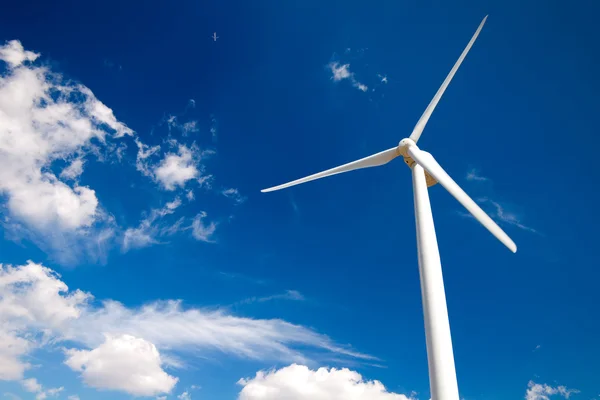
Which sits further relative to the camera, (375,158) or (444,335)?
(375,158)

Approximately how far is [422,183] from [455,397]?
16548 millimetres

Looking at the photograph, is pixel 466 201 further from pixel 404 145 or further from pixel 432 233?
pixel 404 145

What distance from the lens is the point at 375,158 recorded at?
38.8m

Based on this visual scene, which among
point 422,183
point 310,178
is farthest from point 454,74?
point 310,178

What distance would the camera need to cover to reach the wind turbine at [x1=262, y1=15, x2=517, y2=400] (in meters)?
20.5

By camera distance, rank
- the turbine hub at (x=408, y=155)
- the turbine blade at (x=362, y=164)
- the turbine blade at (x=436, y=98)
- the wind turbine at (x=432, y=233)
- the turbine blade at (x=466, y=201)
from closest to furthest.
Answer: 1. the wind turbine at (x=432, y=233)
2. the turbine blade at (x=466, y=201)
3. the turbine hub at (x=408, y=155)
4. the turbine blade at (x=436, y=98)
5. the turbine blade at (x=362, y=164)

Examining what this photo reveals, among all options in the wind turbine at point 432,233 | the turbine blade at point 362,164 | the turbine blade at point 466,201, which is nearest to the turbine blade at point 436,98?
the wind turbine at point 432,233

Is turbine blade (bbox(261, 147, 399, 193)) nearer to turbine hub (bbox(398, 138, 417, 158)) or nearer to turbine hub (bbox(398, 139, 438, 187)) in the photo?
turbine hub (bbox(398, 138, 417, 158))

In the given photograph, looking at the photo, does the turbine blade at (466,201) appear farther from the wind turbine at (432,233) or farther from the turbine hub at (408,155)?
the turbine hub at (408,155)

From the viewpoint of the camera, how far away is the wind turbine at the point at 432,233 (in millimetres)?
20531

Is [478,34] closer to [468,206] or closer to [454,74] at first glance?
[454,74]

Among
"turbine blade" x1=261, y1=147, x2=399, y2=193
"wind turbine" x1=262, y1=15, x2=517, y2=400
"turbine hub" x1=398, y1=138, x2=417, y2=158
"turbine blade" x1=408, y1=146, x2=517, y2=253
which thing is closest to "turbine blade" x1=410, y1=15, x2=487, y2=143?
"wind turbine" x1=262, y1=15, x2=517, y2=400

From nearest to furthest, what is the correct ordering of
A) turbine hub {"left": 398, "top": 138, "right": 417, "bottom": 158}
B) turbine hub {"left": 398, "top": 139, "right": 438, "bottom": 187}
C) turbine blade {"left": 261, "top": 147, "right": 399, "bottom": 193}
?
turbine hub {"left": 398, "top": 139, "right": 438, "bottom": 187} < turbine hub {"left": 398, "top": 138, "right": 417, "bottom": 158} < turbine blade {"left": 261, "top": 147, "right": 399, "bottom": 193}

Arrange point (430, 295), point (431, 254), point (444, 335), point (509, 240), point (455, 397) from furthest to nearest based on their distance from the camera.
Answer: point (509, 240) → point (431, 254) → point (430, 295) → point (444, 335) → point (455, 397)
